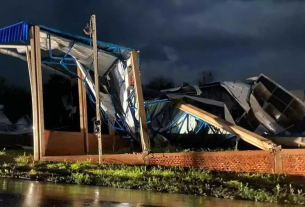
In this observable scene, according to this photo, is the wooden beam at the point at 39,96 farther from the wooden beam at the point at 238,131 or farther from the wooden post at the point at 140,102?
the wooden beam at the point at 238,131

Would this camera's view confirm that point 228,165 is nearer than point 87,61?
Answer: Yes

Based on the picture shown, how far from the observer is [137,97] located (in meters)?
19.4

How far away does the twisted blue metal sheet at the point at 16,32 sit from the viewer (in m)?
20.7

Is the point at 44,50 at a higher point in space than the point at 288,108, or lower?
higher

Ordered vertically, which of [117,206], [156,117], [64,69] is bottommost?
[117,206]

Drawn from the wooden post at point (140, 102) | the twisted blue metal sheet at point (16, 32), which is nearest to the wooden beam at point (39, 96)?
the twisted blue metal sheet at point (16, 32)

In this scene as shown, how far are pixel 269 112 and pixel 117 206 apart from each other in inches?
773

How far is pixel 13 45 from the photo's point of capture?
73.9 feet

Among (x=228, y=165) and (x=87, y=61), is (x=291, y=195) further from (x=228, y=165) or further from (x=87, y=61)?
(x=87, y=61)

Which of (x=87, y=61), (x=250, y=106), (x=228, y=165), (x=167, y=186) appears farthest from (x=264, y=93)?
(x=167, y=186)

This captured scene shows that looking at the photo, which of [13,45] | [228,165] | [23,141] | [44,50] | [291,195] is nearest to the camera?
[291,195]

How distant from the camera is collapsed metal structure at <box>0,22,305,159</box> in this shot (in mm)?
20656

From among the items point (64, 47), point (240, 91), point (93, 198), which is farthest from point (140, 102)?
point (240, 91)

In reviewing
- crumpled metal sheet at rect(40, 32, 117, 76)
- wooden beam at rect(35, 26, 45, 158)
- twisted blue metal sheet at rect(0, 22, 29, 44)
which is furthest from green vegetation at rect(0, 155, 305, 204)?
crumpled metal sheet at rect(40, 32, 117, 76)
